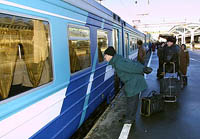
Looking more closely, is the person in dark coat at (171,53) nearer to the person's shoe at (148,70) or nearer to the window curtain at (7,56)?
the person's shoe at (148,70)

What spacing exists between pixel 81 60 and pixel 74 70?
1.37 feet

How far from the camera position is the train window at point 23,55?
214cm

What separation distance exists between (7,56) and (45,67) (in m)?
0.67

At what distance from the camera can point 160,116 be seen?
4.66m

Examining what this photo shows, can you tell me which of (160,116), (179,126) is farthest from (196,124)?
(160,116)

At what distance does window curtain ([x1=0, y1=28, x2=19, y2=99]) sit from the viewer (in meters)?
2.11

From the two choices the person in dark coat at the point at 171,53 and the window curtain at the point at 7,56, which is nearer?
the window curtain at the point at 7,56

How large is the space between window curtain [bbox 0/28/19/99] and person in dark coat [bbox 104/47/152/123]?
191 cm

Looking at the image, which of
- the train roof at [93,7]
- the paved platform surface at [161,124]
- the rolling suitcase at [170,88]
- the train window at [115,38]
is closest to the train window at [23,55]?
the train roof at [93,7]

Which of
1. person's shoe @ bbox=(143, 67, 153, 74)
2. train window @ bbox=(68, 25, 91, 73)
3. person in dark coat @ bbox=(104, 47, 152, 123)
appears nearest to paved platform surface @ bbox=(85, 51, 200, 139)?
person in dark coat @ bbox=(104, 47, 152, 123)

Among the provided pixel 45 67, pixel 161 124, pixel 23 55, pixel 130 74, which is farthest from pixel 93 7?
pixel 161 124

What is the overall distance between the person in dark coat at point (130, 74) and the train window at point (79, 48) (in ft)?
1.61

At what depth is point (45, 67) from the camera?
9.16ft

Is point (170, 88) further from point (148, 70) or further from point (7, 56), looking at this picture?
point (7, 56)
